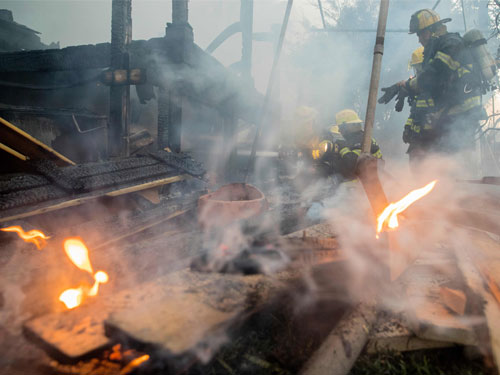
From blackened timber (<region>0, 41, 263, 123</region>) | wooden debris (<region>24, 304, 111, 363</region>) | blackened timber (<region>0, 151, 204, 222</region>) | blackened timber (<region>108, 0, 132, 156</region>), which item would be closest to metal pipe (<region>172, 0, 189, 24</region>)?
blackened timber (<region>0, 41, 263, 123</region>)

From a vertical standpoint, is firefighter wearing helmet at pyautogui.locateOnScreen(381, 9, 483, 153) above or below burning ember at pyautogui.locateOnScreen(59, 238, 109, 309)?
above

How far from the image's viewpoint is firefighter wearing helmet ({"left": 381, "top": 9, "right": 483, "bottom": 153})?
14.8ft

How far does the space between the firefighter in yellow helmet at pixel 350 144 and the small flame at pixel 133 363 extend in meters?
4.37

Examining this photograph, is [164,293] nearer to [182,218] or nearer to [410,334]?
[410,334]

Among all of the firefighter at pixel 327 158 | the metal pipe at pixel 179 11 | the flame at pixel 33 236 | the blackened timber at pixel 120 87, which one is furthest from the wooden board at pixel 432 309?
the metal pipe at pixel 179 11

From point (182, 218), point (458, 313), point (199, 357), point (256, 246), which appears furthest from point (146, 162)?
point (458, 313)

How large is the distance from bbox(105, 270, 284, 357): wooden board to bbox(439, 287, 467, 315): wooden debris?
1.01 meters

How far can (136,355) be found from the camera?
124cm

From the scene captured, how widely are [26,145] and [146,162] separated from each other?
1579 millimetres

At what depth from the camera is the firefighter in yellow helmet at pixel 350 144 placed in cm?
520

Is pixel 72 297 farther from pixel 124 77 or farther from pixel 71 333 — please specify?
pixel 124 77

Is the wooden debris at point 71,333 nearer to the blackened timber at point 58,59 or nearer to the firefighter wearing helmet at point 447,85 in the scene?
the firefighter wearing helmet at point 447,85

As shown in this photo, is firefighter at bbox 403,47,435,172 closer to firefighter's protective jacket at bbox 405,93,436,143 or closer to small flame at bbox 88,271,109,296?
firefighter's protective jacket at bbox 405,93,436,143

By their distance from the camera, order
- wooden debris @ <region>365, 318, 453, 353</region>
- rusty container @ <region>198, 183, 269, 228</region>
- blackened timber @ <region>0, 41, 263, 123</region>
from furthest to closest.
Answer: blackened timber @ <region>0, 41, 263, 123</region> < rusty container @ <region>198, 183, 269, 228</region> < wooden debris @ <region>365, 318, 453, 353</region>
